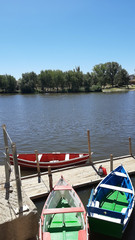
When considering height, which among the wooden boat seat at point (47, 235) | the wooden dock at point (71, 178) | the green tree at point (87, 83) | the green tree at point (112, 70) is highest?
→ the green tree at point (112, 70)

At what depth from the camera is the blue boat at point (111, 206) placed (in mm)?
8523

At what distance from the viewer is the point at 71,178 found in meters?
13.7

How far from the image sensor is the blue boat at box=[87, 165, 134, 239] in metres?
8.52

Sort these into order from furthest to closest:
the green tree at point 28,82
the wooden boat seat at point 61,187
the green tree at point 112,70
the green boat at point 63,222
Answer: the green tree at point 112,70, the green tree at point 28,82, the wooden boat seat at point 61,187, the green boat at point 63,222

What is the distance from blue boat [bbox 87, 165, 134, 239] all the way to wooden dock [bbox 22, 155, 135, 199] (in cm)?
198

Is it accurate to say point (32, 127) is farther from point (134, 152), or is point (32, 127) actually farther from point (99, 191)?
point (99, 191)

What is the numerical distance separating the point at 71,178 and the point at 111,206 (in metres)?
4.12

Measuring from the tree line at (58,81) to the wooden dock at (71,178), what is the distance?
345ft

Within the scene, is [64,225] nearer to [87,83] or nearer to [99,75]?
[87,83]

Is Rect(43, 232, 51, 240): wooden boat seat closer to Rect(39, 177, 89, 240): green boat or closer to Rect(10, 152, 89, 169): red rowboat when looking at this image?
Rect(39, 177, 89, 240): green boat

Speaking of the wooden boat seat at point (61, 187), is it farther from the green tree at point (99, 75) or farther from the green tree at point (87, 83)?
the green tree at point (99, 75)

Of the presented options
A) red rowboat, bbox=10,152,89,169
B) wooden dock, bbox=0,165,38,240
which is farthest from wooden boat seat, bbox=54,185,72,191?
red rowboat, bbox=10,152,89,169

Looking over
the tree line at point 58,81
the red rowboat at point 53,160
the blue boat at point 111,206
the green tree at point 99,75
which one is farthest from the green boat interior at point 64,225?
the green tree at point 99,75

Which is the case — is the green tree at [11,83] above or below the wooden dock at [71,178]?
above
